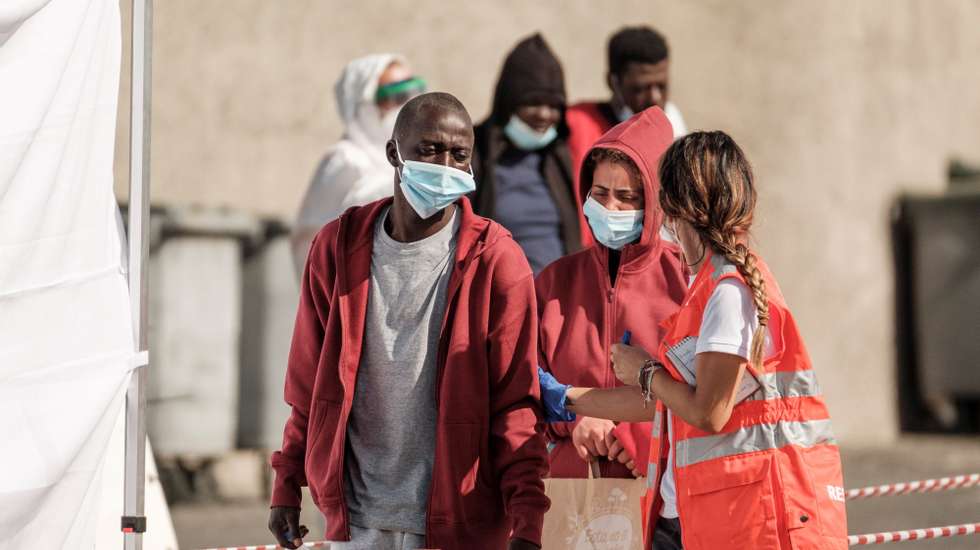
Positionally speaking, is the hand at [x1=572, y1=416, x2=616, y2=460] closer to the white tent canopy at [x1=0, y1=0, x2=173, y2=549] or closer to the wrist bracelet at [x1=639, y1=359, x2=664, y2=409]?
the wrist bracelet at [x1=639, y1=359, x2=664, y2=409]

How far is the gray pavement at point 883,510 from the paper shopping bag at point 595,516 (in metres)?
2.45

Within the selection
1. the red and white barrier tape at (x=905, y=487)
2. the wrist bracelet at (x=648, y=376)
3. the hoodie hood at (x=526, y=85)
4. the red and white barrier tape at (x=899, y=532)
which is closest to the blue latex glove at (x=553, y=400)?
the wrist bracelet at (x=648, y=376)

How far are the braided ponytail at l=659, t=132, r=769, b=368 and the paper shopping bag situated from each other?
0.84 metres

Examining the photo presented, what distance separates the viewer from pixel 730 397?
10.5 feet

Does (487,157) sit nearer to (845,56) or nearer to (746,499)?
(746,499)

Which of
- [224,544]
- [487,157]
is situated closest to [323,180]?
[487,157]

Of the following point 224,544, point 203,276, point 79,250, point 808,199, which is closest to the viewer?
point 79,250

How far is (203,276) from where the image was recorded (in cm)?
939

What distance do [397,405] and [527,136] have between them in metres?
2.80

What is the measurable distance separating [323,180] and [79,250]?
126 inches

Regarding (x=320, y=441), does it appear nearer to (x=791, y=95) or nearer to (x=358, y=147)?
(x=358, y=147)

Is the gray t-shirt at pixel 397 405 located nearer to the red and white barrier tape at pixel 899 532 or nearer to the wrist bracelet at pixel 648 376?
the wrist bracelet at pixel 648 376

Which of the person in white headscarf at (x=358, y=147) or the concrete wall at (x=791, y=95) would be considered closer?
the person in white headscarf at (x=358, y=147)

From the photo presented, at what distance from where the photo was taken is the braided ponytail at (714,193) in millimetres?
3354
